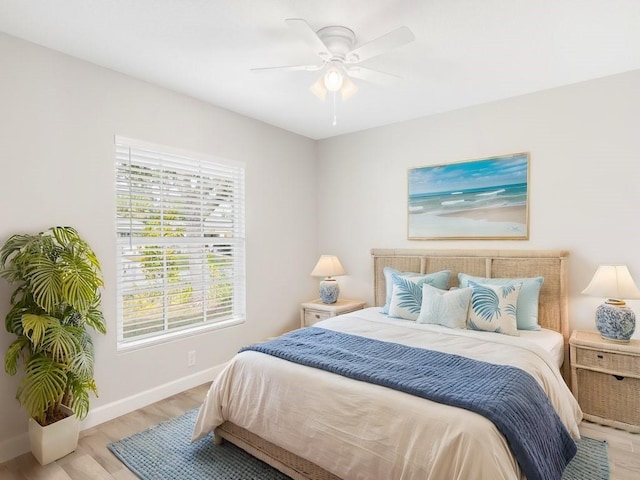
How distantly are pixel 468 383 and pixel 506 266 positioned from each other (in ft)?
6.00

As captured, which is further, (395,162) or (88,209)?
(395,162)

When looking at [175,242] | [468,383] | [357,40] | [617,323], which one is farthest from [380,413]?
[175,242]

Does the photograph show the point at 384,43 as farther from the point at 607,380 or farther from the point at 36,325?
the point at 607,380

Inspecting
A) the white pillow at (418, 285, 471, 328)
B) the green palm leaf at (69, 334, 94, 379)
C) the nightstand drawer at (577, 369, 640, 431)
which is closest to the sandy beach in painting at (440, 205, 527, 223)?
the white pillow at (418, 285, 471, 328)

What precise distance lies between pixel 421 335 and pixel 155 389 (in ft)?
7.23

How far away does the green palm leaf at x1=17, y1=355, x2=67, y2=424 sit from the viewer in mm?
2000

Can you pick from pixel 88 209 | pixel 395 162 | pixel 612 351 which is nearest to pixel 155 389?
pixel 88 209

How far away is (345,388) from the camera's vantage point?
1818 mm

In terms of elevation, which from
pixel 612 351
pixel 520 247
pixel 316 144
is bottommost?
pixel 612 351

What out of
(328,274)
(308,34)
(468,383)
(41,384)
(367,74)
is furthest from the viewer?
(328,274)

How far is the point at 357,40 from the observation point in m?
2.29

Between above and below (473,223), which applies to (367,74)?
above

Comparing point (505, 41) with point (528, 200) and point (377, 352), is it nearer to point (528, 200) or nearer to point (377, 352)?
point (528, 200)

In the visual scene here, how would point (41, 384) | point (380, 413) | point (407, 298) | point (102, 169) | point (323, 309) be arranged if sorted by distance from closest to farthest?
1. point (380, 413)
2. point (41, 384)
3. point (102, 169)
4. point (407, 298)
5. point (323, 309)
